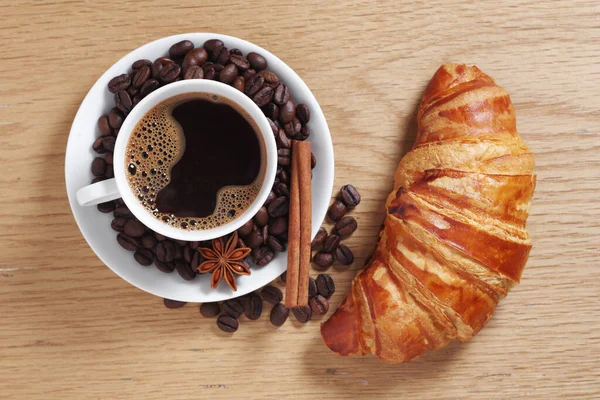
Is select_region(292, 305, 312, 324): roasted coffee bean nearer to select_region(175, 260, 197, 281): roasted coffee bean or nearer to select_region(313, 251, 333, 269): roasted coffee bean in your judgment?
select_region(313, 251, 333, 269): roasted coffee bean

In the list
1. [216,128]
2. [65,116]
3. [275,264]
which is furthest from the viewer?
[65,116]

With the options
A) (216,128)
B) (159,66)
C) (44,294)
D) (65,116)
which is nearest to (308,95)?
(216,128)

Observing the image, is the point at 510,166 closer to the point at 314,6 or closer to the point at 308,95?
the point at 308,95

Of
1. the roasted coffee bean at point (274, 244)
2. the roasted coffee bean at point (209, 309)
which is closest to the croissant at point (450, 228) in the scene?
the roasted coffee bean at point (274, 244)

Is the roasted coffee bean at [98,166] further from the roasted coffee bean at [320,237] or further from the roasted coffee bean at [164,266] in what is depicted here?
the roasted coffee bean at [320,237]

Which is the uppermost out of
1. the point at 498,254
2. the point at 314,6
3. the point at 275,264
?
the point at 314,6

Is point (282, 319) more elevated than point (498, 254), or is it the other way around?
point (498, 254)

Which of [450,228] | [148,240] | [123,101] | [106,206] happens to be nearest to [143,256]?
[148,240]
